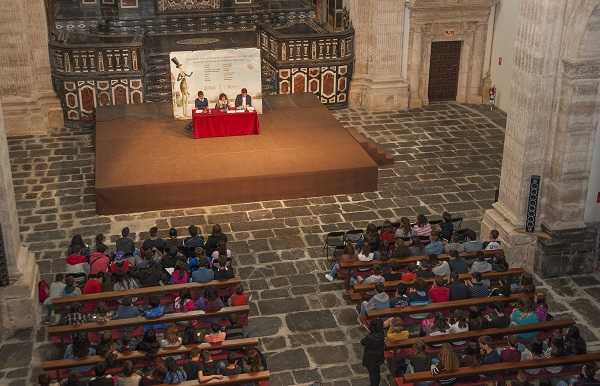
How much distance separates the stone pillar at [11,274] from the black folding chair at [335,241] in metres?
5.34

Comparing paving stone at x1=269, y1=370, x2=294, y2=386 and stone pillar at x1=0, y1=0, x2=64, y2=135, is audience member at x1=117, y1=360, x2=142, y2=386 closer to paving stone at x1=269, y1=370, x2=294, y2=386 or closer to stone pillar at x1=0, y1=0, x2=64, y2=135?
paving stone at x1=269, y1=370, x2=294, y2=386

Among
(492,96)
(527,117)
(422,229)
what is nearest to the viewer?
(527,117)

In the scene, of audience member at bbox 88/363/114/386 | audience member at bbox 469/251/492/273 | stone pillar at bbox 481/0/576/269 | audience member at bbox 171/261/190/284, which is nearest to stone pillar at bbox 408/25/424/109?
stone pillar at bbox 481/0/576/269

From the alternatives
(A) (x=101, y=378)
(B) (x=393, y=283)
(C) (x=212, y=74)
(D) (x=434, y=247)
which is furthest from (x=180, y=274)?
(C) (x=212, y=74)

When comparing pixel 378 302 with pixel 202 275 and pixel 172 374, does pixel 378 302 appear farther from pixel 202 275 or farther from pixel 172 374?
pixel 172 374

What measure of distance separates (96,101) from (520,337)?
14.4 metres

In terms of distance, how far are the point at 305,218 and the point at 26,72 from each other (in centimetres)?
915

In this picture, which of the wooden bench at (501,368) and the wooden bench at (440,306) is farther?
the wooden bench at (440,306)

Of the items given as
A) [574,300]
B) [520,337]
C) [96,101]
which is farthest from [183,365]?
[96,101]

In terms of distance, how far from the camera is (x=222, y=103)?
1966 centimetres

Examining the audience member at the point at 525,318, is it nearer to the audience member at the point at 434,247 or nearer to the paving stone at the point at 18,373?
the audience member at the point at 434,247

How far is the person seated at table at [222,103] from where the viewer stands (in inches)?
772

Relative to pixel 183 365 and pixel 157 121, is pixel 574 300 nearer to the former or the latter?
pixel 183 365

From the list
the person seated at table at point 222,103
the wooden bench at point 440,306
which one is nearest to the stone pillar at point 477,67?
the person seated at table at point 222,103
